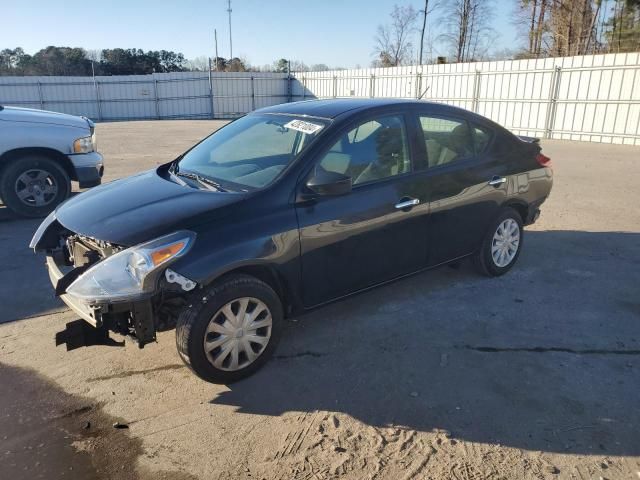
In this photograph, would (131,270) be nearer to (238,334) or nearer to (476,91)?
(238,334)

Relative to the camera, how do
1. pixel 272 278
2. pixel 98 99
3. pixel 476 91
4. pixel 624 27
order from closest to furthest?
pixel 272 278 < pixel 476 91 < pixel 624 27 < pixel 98 99

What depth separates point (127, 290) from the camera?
9.27 feet

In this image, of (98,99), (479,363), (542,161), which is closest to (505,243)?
(542,161)

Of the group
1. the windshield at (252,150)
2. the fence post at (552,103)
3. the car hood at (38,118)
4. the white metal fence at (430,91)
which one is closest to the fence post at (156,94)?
the white metal fence at (430,91)

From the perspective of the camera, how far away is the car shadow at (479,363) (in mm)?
2867

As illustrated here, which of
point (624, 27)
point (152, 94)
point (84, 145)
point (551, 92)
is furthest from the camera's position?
point (152, 94)

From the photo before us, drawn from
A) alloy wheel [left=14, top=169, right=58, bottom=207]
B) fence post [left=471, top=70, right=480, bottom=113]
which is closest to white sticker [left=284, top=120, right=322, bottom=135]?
alloy wheel [left=14, top=169, right=58, bottom=207]

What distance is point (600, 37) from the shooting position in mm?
26469

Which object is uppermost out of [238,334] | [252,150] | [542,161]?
[252,150]

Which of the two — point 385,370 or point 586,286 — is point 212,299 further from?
point 586,286

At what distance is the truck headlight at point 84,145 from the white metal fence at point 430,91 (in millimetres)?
4856

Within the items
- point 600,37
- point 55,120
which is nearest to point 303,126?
point 55,120

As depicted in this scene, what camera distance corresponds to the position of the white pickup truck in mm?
6746

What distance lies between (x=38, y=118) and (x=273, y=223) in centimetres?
542
